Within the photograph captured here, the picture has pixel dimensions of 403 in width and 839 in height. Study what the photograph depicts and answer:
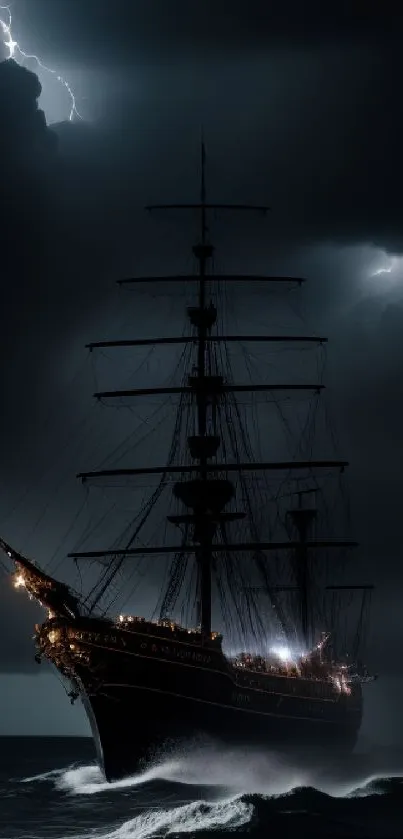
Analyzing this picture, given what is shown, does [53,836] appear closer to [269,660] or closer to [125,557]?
[125,557]

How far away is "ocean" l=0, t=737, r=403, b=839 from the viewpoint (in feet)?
194

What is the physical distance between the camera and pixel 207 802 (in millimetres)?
66062

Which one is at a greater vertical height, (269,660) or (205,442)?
(205,442)

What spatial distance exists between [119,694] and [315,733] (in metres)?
32.2

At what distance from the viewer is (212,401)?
91188mm

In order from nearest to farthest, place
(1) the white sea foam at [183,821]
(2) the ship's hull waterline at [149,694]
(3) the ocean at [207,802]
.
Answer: (1) the white sea foam at [183,821]
(3) the ocean at [207,802]
(2) the ship's hull waterline at [149,694]

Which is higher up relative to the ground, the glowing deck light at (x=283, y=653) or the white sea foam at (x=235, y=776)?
the glowing deck light at (x=283, y=653)

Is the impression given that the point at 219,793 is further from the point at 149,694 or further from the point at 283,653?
the point at 283,653

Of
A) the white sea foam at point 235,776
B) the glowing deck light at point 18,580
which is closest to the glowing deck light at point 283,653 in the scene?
the white sea foam at point 235,776

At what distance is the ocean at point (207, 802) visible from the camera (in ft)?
194

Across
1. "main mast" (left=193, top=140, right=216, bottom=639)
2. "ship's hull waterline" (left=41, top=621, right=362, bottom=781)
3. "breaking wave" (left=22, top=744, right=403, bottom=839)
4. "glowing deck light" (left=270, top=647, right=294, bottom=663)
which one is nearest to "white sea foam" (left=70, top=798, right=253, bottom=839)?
"breaking wave" (left=22, top=744, right=403, bottom=839)

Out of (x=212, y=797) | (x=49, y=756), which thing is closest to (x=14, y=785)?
(x=212, y=797)

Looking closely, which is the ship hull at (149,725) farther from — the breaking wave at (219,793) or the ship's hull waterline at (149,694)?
the breaking wave at (219,793)

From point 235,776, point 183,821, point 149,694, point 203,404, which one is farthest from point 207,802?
point 203,404
